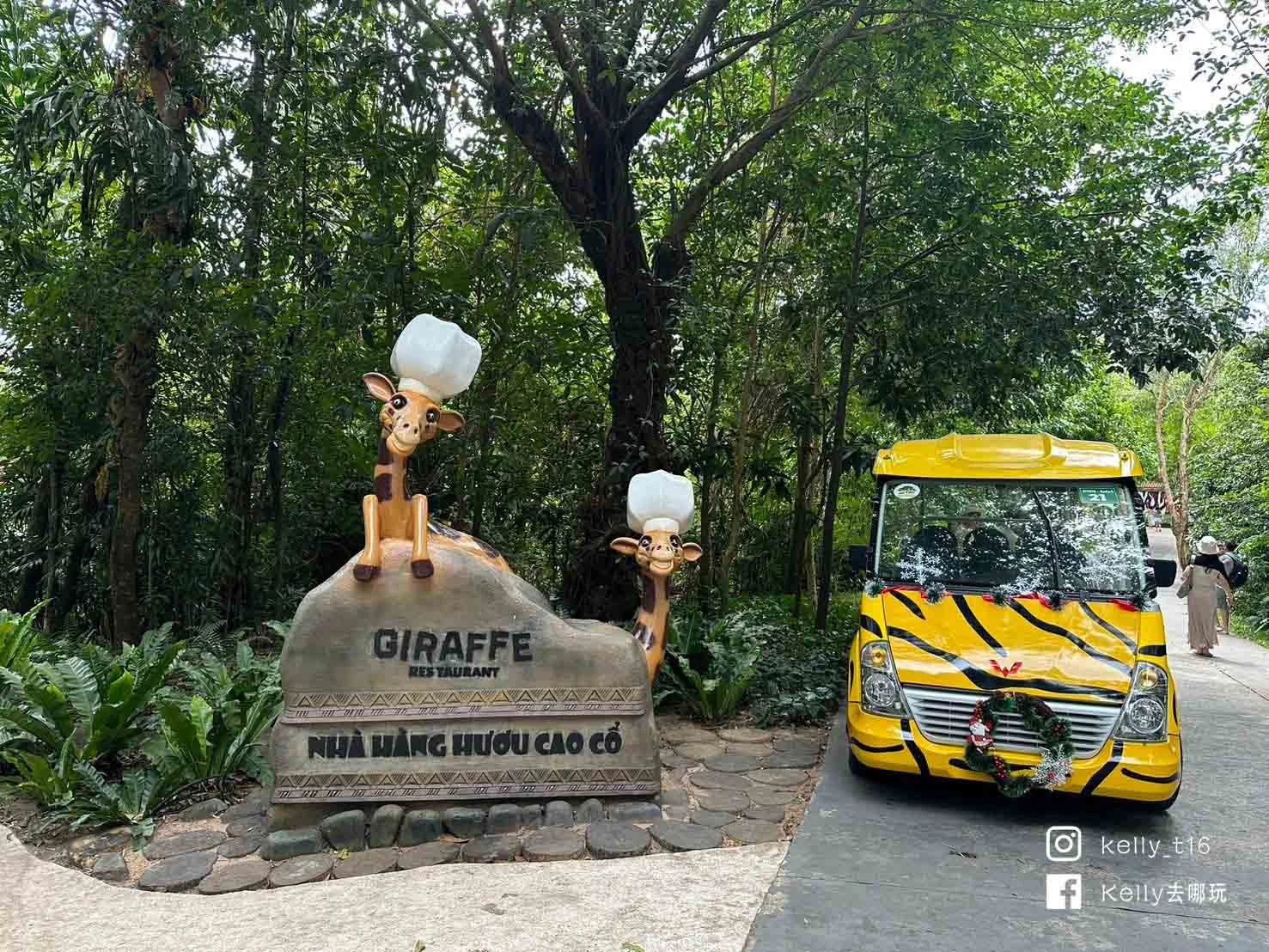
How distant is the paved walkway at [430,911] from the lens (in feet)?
A: 11.9

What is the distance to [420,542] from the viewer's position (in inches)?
192

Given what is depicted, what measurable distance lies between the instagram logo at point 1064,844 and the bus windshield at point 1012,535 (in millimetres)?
1379

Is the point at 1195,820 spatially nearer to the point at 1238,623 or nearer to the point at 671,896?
the point at 671,896

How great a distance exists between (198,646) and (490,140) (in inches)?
199

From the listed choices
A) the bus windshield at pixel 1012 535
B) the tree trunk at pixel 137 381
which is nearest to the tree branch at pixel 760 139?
the bus windshield at pixel 1012 535

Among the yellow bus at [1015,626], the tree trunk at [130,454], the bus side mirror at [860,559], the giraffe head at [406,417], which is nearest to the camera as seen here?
the yellow bus at [1015,626]

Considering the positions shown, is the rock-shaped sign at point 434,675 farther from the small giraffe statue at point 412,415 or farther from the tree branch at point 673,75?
the tree branch at point 673,75

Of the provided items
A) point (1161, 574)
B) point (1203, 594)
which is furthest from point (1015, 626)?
point (1203, 594)

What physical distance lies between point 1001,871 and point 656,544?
2428 mm

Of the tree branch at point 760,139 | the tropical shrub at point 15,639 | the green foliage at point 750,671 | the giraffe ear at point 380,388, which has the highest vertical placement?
the tree branch at point 760,139

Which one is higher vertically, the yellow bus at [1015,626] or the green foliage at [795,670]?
the yellow bus at [1015,626]

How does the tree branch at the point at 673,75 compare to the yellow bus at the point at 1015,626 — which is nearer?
the yellow bus at the point at 1015,626

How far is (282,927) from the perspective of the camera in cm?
378

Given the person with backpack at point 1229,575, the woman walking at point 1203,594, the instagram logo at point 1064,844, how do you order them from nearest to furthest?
the instagram logo at point 1064,844 < the woman walking at point 1203,594 < the person with backpack at point 1229,575
